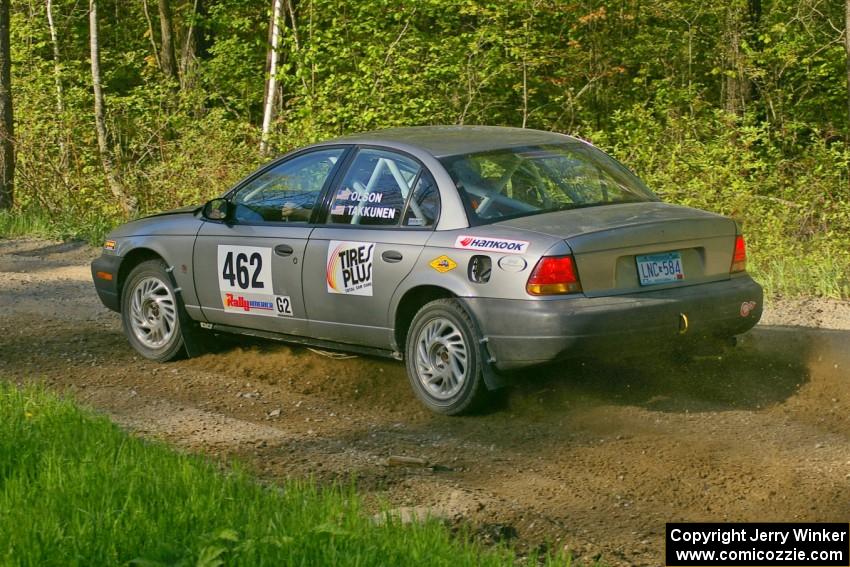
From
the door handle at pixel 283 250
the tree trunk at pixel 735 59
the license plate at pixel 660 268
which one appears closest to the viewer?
the license plate at pixel 660 268

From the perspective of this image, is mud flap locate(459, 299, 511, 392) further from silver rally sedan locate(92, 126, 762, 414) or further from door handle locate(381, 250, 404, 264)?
door handle locate(381, 250, 404, 264)

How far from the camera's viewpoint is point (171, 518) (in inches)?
189

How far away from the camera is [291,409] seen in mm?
7492

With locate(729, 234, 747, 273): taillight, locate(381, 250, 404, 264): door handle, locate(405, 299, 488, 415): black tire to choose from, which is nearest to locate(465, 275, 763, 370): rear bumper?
locate(405, 299, 488, 415): black tire

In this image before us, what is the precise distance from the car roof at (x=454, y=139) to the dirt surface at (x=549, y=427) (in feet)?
4.60

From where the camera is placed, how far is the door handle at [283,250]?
7922mm

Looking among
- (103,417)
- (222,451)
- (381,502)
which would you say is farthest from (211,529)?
(103,417)

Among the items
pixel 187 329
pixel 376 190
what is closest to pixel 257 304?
pixel 187 329

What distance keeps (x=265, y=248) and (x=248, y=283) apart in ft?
1.00

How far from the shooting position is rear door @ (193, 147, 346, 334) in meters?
7.95

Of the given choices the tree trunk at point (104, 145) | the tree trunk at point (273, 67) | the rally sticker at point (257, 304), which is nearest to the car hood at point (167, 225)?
the rally sticker at point (257, 304)

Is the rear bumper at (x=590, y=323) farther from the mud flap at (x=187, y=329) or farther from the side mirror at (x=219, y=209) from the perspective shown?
the mud flap at (x=187, y=329)

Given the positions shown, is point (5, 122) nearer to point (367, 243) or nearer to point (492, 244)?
point (367, 243)

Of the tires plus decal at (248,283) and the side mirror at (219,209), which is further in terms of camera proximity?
the side mirror at (219,209)
